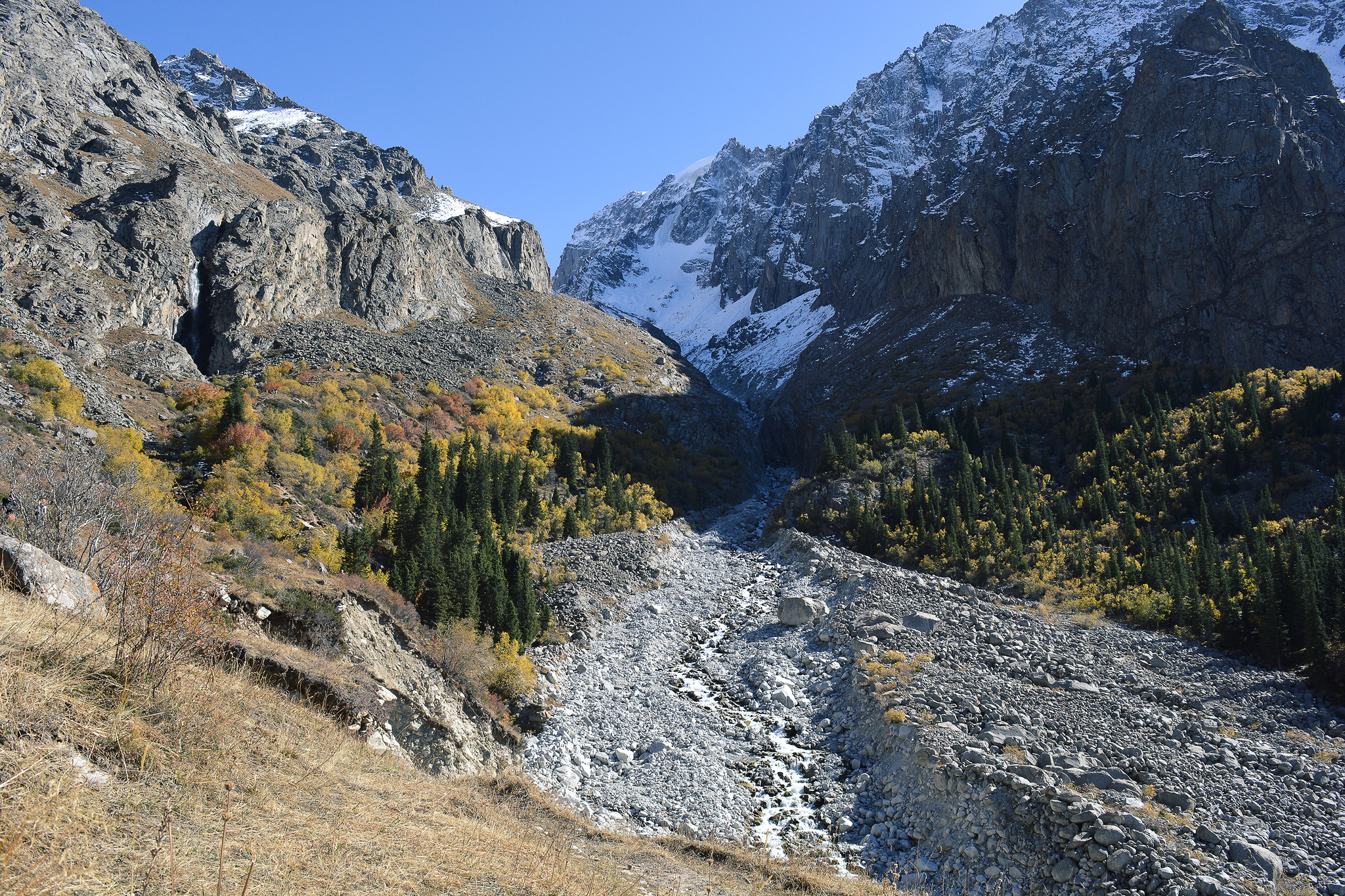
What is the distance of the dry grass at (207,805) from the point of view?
4.97 m

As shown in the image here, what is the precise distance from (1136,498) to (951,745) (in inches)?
1484

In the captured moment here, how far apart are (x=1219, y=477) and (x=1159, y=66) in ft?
226

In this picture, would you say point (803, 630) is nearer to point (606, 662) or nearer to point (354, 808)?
point (606, 662)

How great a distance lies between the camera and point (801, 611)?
30422 mm

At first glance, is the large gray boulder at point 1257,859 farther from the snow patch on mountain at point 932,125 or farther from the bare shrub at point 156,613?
the snow patch on mountain at point 932,125

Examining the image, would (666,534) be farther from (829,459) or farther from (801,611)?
(801,611)

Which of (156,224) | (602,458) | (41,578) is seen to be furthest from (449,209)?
(41,578)

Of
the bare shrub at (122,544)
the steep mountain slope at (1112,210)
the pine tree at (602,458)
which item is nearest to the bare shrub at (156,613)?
the bare shrub at (122,544)

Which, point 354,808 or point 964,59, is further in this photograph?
point 964,59

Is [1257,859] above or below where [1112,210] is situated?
below

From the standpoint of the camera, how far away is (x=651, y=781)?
712 inches

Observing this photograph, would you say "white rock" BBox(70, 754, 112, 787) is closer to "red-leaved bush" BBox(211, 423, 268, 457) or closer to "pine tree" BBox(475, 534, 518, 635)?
"pine tree" BBox(475, 534, 518, 635)

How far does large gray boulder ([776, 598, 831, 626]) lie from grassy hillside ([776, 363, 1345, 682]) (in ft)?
39.7

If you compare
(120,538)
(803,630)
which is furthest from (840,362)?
(120,538)
